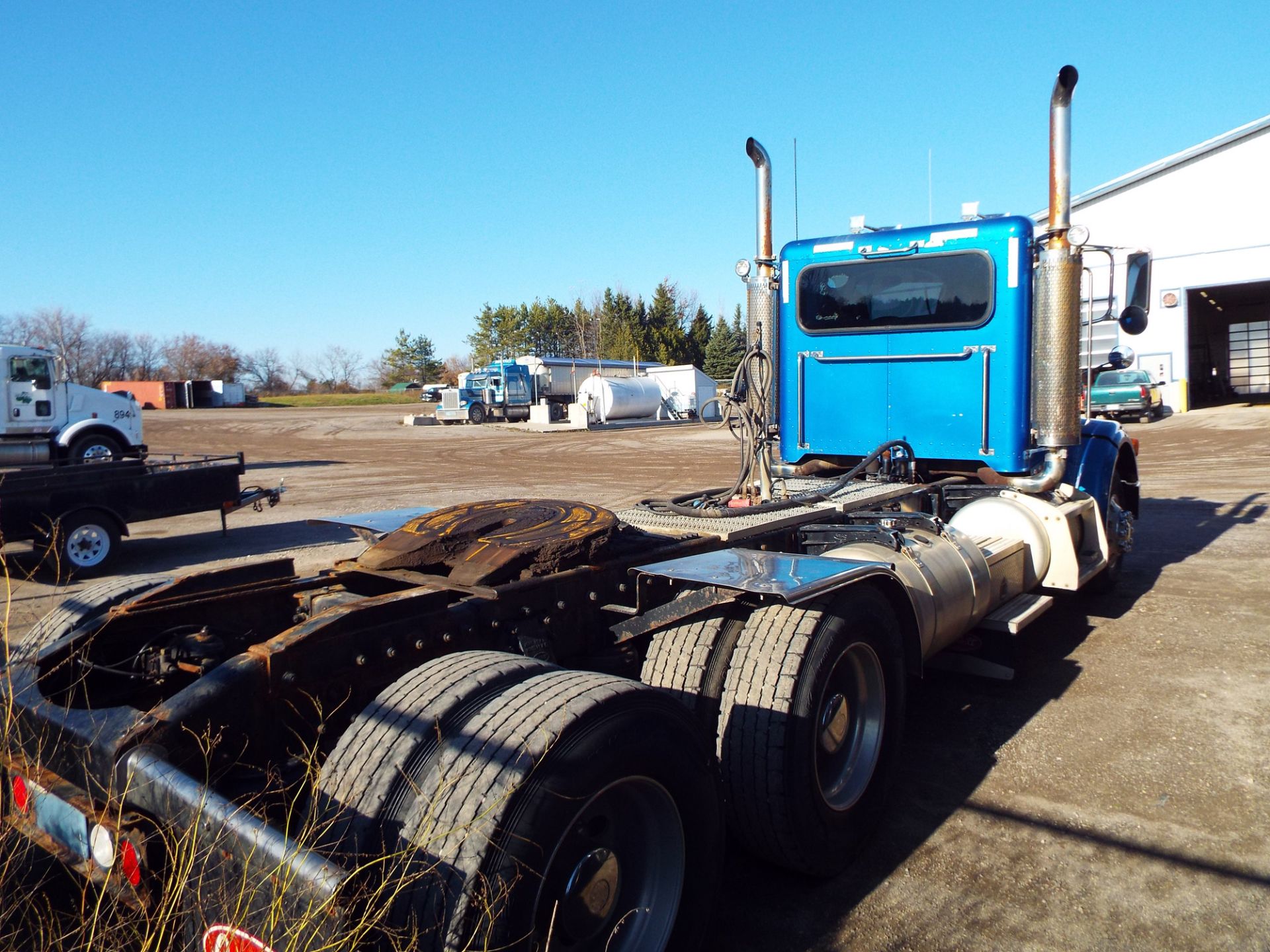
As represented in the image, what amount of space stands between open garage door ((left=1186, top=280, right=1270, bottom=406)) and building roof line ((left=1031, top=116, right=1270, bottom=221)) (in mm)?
7971

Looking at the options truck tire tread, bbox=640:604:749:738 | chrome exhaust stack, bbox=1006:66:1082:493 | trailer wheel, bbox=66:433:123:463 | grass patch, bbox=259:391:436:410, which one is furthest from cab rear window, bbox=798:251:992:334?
grass patch, bbox=259:391:436:410

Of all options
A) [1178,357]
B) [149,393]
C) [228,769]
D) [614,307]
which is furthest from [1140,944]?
[614,307]

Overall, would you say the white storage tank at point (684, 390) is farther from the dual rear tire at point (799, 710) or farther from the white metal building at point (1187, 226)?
the dual rear tire at point (799, 710)

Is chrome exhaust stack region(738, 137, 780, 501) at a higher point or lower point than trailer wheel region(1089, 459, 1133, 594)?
higher

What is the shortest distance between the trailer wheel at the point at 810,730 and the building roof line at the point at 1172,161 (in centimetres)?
2762

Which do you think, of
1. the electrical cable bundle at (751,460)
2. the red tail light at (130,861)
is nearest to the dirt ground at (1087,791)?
the electrical cable bundle at (751,460)

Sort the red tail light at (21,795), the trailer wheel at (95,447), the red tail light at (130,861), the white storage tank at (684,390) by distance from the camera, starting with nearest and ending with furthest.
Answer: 1. the red tail light at (130,861)
2. the red tail light at (21,795)
3. the trailer wheel at (95,447)
4. the white storage tank at (684,390)

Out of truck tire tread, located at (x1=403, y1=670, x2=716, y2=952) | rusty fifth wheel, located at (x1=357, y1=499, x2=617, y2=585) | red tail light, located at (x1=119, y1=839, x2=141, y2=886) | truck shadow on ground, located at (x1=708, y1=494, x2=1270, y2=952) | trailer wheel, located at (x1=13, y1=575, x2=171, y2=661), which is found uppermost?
rusty fifth wheel, located at (x1=357, y1=499, x2=617, y2=585)

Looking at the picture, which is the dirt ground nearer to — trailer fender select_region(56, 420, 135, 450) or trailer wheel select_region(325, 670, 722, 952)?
trailer wheel select_region(325, 670, 722, 952)

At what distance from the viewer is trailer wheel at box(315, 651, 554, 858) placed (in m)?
2.26

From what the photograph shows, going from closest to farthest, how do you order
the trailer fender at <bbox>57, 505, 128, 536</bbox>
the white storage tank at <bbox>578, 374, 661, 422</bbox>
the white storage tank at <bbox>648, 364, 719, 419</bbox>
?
1. the trailer fender at <bbox>57, 505, 128, 536</bbox>
2. the white storage tank at <bbox>578, 374, 661, 422</bbox>
3. the white storage tank at <bbox>648, 364, 719, 419</bbox>

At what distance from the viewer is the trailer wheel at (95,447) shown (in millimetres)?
17641

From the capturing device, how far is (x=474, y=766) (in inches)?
88.4

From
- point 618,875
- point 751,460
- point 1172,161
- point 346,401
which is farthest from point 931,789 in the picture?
point 346,401
